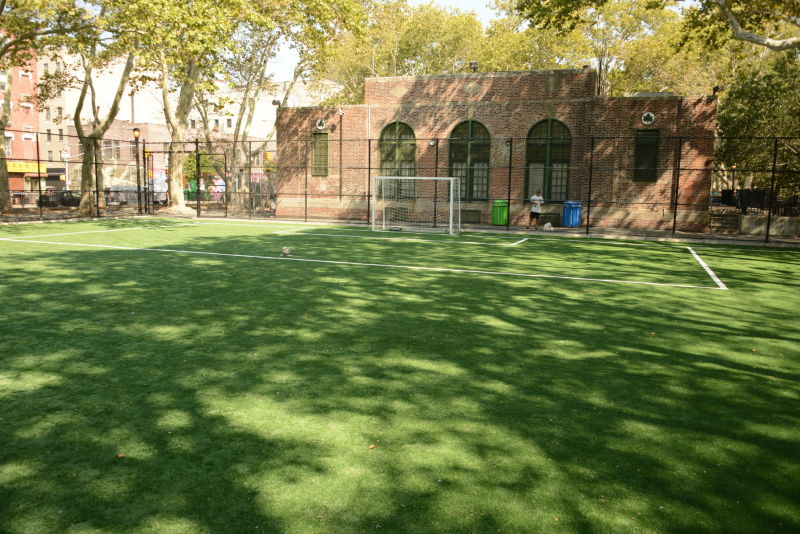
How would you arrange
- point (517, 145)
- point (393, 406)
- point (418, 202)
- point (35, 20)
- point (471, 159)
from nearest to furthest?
point (393, 406) < point (35, 20) < point (517, 145) < point (471, 159) < point (418, 202)

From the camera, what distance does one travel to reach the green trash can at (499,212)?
90.7 ft

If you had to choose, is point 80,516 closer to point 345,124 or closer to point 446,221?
point 446,221

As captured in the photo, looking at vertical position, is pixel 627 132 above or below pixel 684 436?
above

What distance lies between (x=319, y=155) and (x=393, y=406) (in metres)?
28.2

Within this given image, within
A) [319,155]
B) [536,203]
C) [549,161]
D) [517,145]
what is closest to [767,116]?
[549,161]

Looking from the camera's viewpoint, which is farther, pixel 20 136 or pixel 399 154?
pixel 20 136

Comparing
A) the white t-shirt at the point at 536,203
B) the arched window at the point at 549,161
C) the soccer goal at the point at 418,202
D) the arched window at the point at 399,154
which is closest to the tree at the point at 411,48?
the arched window at the point at 399,154

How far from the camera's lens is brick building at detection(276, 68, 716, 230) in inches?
1021

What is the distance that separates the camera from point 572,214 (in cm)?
2677

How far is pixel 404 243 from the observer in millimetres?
19578

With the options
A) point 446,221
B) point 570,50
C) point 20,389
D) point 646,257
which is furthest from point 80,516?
point 570,50

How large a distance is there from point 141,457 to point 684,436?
157 inches

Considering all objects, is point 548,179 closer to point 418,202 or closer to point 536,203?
point 536,203

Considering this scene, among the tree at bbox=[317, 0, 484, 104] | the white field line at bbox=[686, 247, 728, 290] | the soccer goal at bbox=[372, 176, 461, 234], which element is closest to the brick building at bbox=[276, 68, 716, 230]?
the soccer goal at bbox=[372, 176, 461, 234]
